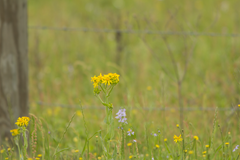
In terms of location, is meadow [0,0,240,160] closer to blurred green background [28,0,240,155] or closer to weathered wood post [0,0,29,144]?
blurred green background [28,0,240,155]

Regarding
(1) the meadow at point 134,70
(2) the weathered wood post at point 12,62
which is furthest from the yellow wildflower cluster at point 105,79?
(2) the weathered wood post at point 12,62

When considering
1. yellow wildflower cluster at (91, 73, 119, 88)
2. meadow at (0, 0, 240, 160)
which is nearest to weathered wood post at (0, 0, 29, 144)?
meadow at (0, 0, 240, 160)

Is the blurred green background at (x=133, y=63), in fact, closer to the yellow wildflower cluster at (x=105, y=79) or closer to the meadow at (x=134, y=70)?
the meadow at (x=134, y=70)

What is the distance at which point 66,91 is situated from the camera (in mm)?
3900

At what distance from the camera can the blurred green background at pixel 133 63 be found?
9.68 feet

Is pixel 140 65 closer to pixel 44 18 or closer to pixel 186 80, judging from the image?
pixel 186 80

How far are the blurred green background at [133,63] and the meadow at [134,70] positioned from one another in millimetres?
15

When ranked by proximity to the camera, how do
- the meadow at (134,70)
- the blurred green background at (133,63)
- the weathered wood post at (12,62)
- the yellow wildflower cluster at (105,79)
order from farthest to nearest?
the blurred green background at (133,63) < the meadow at (134,70) < the weathered wood post at (12,62) < the yellow wildflower cluster at (105,79)

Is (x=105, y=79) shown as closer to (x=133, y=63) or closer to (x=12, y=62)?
(x=12, y=62)

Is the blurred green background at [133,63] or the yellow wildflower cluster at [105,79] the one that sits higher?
the blurred green background at [133,63]

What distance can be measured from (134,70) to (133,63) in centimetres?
27

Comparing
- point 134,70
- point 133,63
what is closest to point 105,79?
point 134,70

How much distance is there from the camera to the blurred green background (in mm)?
2949

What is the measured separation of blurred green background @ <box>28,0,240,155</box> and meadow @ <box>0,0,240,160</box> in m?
0.02
